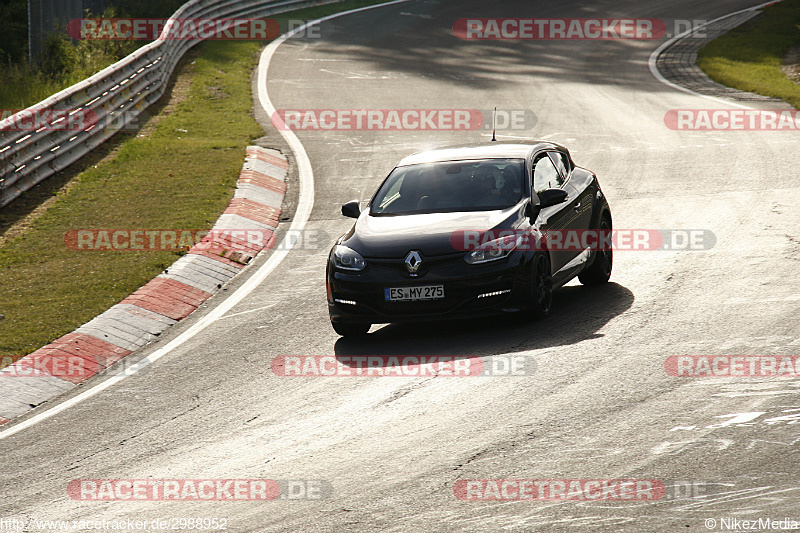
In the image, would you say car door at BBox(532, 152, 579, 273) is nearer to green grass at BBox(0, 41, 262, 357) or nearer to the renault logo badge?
the renault logo badge

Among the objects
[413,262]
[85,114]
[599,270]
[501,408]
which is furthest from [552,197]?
[85,114]

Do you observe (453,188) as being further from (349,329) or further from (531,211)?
(349,329)

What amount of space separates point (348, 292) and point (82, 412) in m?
2.57

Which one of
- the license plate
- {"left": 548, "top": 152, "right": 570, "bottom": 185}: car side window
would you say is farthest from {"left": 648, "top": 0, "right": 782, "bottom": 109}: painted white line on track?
the license plate

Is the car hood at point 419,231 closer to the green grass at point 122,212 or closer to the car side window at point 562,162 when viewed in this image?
the car side window at point 562,162

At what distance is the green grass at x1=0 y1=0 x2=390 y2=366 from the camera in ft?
36.2

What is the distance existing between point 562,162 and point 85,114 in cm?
989

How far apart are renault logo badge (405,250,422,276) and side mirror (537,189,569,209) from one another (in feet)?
4.89

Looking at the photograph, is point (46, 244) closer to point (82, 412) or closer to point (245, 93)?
point (82, 412)

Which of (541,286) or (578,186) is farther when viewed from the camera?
(578,186)

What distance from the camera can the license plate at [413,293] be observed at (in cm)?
918

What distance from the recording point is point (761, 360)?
7887 millimetres

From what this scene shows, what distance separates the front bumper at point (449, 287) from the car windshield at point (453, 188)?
96 centimetres

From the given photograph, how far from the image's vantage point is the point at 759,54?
2742 cm
